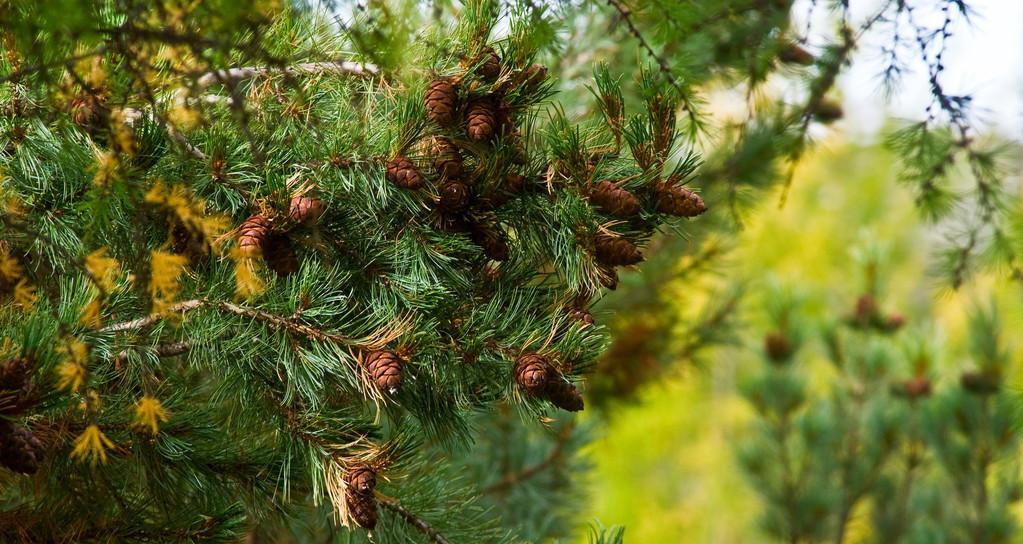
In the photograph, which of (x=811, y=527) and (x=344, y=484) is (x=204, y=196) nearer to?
(x=344, y=484)

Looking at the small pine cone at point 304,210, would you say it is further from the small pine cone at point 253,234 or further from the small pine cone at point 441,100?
the small pine cone at point 441,100

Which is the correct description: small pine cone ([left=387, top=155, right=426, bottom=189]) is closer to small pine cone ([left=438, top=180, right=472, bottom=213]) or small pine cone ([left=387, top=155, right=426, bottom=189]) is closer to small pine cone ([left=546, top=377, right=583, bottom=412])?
Result: small pine cone ([left=438, top=180, right=472, bottom=213])

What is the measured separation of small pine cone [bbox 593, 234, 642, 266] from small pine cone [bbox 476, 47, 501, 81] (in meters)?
0.18

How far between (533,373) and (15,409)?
40 centimetres

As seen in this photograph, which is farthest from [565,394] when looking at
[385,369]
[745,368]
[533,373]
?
[745,368]

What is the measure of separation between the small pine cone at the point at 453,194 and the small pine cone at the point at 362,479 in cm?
24

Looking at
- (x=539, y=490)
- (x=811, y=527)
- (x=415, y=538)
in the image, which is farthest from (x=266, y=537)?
(x=811, y=527)

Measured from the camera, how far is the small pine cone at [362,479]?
73 cm

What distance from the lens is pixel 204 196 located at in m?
0.80

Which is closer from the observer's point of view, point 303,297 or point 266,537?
point 303,297

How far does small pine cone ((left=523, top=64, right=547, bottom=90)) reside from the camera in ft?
2.65

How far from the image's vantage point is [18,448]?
683mm

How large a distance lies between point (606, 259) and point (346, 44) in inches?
15.0

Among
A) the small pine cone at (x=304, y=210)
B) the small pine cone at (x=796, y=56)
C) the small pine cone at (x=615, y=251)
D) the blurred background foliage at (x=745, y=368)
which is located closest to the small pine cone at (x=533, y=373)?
the small pine cone at (x=615, y=251)
